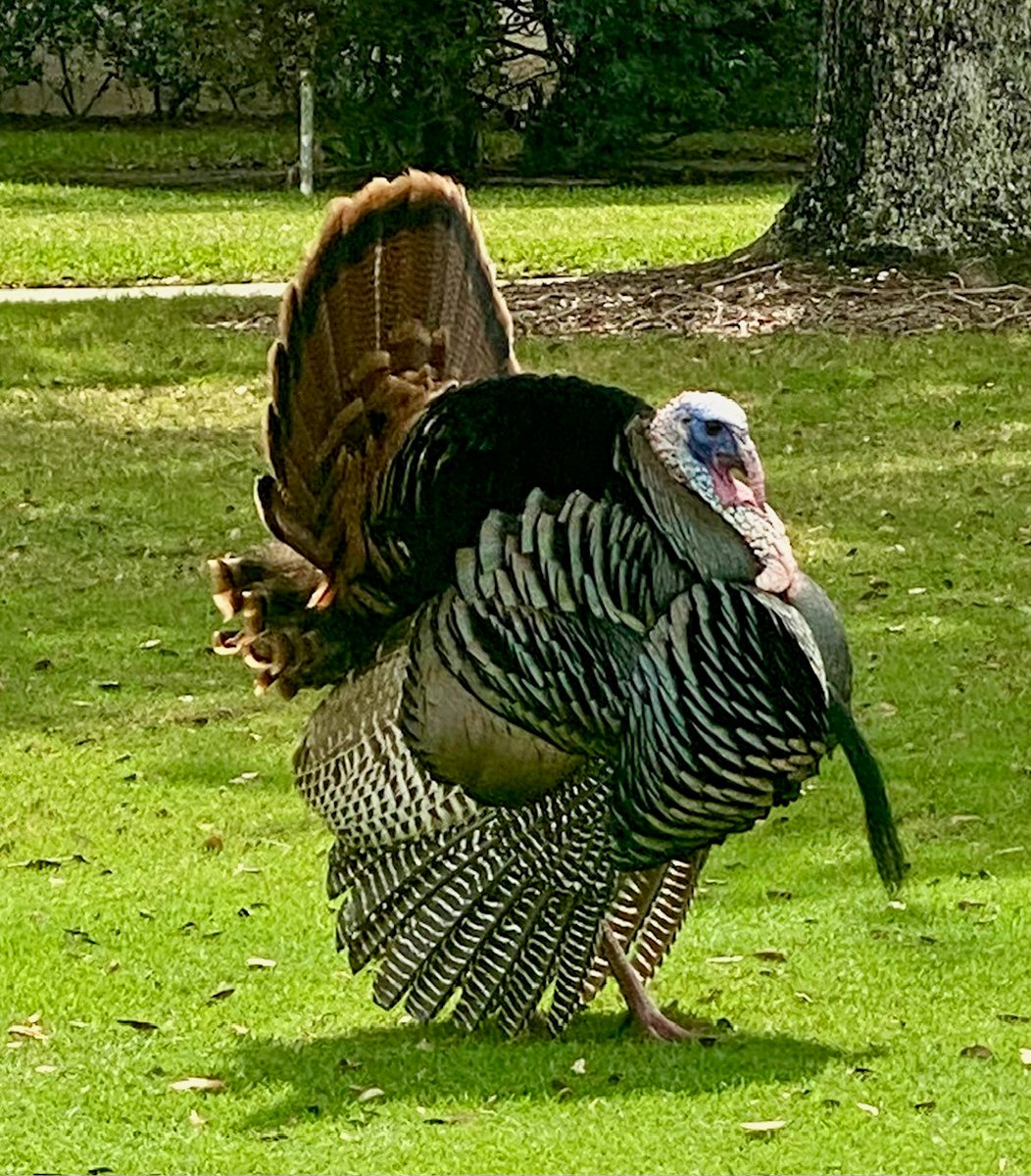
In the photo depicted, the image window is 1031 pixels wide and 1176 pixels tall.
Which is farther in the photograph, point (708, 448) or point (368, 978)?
point (368, 978)

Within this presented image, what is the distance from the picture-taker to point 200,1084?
5.21 meters

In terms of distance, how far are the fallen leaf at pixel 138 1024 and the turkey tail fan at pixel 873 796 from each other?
1.48 metres

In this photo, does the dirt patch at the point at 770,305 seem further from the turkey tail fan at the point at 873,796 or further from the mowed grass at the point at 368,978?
Answer: the turkey tail fan at the point at 873,796

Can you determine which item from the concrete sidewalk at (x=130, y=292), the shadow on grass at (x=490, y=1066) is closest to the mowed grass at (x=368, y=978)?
the shadow on grass at (x=490, y=1066)

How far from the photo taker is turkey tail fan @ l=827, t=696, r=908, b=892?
5.12 m

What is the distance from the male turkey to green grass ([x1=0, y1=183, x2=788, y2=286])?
11559 mm

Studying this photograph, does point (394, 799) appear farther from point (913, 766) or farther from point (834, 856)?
point (913, 766)

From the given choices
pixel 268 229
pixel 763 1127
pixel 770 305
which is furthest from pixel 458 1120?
pixel 268 229

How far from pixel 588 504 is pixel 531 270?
1242cm

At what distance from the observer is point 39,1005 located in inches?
225

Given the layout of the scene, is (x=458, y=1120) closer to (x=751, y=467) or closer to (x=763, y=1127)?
(x=763, y=1127)

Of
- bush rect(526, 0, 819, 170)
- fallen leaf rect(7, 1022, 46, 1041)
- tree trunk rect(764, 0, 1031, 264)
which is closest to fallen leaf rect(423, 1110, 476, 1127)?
fallen leaf rect(7, 1022, 46, 1041)

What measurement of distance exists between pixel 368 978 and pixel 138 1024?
1.73ft

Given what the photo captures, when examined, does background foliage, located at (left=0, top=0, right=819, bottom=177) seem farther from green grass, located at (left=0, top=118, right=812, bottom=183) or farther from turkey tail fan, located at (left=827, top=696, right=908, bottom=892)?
turkey tail fan, located at (left=827, top=696, right=908, bottom=892)
